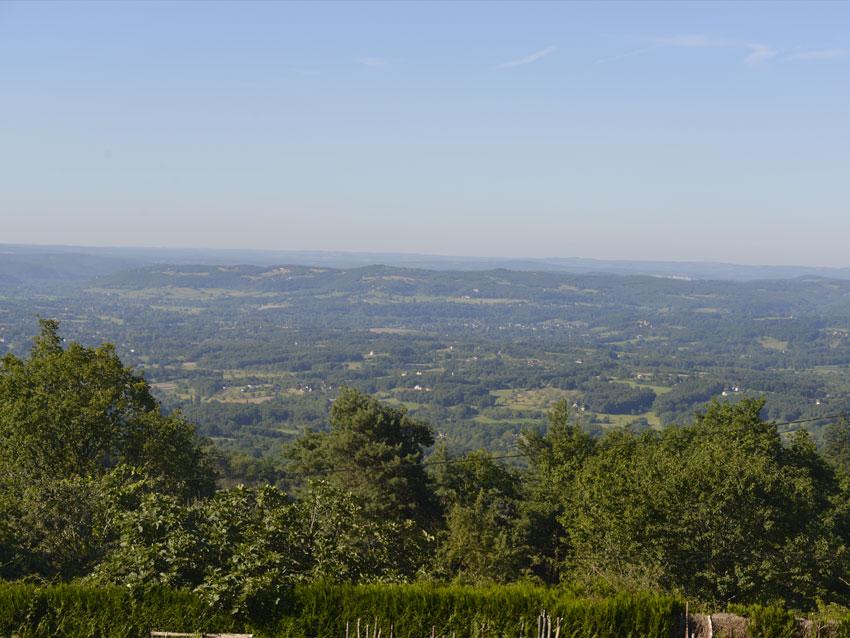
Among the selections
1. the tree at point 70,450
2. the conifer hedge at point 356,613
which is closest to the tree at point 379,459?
the tree at point 70,450

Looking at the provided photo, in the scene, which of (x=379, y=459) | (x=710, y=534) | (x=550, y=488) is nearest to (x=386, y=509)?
(x=379, y=459)

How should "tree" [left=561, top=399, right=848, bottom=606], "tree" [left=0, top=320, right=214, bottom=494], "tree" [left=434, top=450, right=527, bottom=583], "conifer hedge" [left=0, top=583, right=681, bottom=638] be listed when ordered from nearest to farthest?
"conifer hedge" [left=0, top=583, right=681, bottom=638] < "tree" [left=561, top=399, right=848, bottom=606] < "tree" [left=434, top=450, right=527, bottom=583] < "tree" [left=0, top=320, right=214, bottom=494]

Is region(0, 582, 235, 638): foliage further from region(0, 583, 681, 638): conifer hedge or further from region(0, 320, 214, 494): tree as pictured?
region(0, 320, 214, 494): tree

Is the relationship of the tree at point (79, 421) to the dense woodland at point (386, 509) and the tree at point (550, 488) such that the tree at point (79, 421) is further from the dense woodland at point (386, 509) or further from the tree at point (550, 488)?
the tree at point (550, 488)

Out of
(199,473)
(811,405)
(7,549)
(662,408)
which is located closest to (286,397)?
(662,408)

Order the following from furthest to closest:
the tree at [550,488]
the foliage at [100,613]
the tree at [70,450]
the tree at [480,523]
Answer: the tree at [550,488] < the tree at [480,523] < the tree at [70,450] < the foliage at [100,613]

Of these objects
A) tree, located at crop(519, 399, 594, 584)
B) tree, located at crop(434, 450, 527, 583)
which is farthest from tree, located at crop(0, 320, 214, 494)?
tree, located at crop(519, 399, 594, 584)

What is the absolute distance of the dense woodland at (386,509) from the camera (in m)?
16.5

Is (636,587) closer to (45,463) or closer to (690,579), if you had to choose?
(690,579)

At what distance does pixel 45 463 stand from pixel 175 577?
1350 centimetres

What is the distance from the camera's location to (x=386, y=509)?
101 feet

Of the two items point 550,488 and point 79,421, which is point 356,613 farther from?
point 550,488

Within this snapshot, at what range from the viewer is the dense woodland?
16.5 m

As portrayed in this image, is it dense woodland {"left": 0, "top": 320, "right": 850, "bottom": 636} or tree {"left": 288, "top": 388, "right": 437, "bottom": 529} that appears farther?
tree {"left": 288, "top": 388, "right": 437, "bottom": 529}
